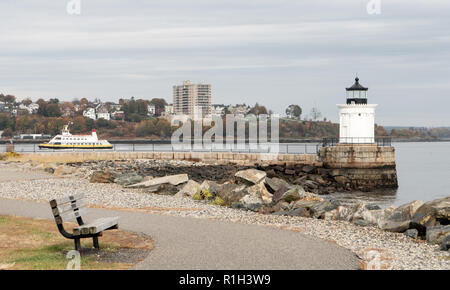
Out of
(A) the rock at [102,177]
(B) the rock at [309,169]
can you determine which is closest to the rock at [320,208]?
(A) the rock at [102,177]

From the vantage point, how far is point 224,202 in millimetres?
18844

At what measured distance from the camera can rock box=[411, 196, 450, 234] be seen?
520 inches

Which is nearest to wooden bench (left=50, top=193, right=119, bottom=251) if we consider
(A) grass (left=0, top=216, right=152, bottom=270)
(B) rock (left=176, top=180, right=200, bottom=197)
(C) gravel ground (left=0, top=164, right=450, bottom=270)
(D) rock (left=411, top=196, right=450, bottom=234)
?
(A) grass (left=0, top=216, right=152, bottom=270)

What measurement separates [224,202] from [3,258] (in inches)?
375

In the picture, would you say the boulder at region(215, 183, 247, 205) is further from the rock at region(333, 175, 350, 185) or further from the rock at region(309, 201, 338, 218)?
the rock at region(333, 175, 350, 185)

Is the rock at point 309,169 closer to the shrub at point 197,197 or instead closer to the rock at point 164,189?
the rock at point 164,189

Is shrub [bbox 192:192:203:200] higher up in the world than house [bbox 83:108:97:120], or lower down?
lower down

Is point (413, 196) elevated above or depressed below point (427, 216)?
below

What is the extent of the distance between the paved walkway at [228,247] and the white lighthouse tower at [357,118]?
28.9 metres

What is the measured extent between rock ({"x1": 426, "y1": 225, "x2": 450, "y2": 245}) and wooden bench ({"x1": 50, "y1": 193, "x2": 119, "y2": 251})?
6.21m

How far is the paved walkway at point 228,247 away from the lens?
31.2 ft
